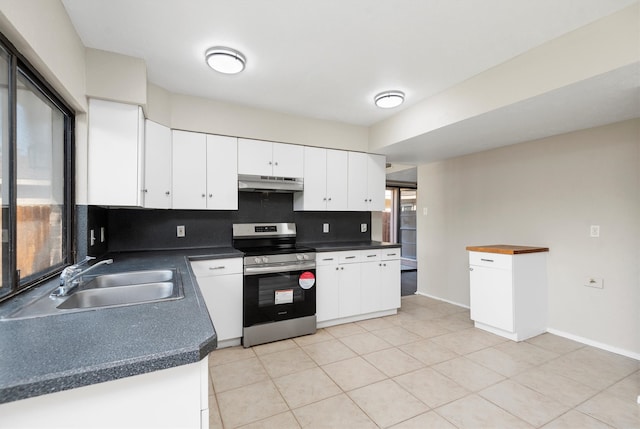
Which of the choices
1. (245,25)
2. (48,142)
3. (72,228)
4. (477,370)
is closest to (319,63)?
(245,25)

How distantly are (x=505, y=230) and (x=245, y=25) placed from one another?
11.7 ft

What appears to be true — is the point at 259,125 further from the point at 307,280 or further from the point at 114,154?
the point at 307,280

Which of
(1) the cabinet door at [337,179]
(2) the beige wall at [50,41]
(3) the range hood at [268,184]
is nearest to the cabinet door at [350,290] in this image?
(1) the cabinet door at [337,179]

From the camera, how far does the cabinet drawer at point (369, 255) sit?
3.53m

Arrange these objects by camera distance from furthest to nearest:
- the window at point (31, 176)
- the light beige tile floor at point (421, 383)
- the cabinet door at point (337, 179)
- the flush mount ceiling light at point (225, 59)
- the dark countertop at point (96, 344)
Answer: the cabinet door at point (337, 179), the flush mount ceiling light at point (225, 59), the light beige tile floor at point (421, 383), the window at point (31, 176), the dark countertop at point (96, 344)

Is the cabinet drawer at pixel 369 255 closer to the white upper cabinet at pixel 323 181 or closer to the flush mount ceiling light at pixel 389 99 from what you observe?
the white upper cabinet at pixel 323 181

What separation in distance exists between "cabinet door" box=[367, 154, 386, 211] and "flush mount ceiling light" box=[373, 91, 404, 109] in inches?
39.4

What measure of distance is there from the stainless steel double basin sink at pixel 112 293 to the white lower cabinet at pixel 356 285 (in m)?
1.73

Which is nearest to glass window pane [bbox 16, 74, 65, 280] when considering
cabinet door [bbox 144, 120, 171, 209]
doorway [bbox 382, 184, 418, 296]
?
cabinet door [bbox 144, 120, 171, 209]

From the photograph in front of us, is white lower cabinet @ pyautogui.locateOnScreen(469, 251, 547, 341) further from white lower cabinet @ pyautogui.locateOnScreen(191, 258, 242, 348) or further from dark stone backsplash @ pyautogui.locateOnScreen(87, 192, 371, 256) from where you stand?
white lower cabinet @ pyautogui.locateOnScreen(191, 258, 242, 348)

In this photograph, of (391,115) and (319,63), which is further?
(391,115)

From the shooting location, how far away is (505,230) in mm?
3672

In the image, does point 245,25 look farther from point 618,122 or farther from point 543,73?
point 618,122

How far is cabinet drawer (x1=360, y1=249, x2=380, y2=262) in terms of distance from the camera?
11.6ft
